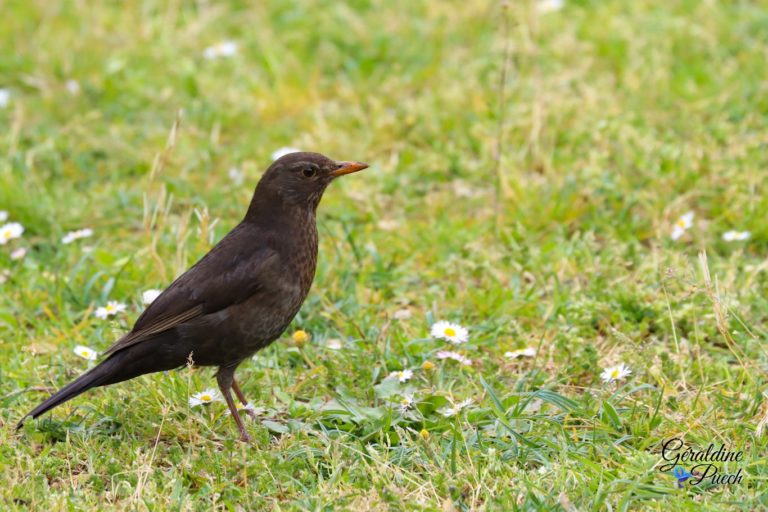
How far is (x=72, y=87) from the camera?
811cm

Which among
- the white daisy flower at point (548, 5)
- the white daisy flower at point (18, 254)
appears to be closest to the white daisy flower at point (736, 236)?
the white daisy flower at point (548, 5)

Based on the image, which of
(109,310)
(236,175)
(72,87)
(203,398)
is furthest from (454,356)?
(72,87)

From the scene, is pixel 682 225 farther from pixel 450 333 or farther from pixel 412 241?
pixel 450 333

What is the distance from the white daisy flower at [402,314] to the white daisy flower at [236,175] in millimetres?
1765

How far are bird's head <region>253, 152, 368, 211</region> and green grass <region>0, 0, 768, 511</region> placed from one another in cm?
68

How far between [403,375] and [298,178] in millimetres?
1016

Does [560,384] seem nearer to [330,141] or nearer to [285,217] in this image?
[285,217]

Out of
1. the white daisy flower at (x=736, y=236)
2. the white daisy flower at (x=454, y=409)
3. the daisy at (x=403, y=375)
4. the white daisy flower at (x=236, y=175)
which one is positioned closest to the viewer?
the white daisy flower at (x=454, y=409)

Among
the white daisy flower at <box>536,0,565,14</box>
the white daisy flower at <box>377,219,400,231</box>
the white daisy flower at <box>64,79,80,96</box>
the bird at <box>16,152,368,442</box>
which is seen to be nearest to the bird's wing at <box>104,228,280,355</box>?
the bird at <box>16,152,368,442</box>

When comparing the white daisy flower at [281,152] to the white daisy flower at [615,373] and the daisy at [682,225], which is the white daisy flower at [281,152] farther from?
the white daisy flower at [615,373]

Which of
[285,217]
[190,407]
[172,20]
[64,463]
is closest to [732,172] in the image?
[285,217]

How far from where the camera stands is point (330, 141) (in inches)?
291

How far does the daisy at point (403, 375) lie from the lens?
4.95m

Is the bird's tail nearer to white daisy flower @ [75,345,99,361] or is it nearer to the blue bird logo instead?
white daisy flower @ [75,345,99,361]
